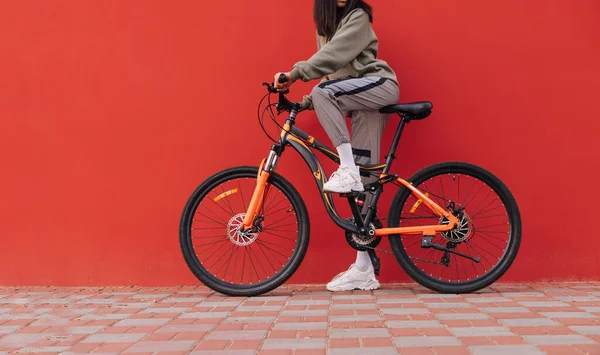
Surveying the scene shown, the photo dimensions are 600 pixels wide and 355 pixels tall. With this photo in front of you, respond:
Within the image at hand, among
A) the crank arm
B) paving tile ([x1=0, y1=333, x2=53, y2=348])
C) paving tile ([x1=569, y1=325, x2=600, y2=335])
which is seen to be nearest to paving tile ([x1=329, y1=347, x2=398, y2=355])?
paving tile ([x1=569, y1=325, x2=600, y2=335])

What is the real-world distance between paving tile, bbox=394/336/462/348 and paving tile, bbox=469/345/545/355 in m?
0.11

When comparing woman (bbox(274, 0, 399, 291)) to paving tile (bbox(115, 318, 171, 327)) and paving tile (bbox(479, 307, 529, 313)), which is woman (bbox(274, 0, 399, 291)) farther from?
paving tile (bbox(115, 318, 171, 327))

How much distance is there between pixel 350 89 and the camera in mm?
3746

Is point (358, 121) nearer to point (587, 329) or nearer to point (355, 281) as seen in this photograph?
point (355, 281)

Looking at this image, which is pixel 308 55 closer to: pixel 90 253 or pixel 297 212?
pixel 297 212

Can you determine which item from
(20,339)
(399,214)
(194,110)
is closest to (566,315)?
(399,214)

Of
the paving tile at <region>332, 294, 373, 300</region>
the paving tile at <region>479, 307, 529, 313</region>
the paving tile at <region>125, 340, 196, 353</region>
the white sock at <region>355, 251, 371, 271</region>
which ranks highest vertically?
the white sock at <region>355, 251, 371, 271</region>

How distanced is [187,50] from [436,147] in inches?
70.6

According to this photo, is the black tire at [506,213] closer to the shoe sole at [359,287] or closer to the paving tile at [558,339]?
the shoe sole at [359,287]

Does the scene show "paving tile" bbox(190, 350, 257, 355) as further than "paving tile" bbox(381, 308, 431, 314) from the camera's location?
No

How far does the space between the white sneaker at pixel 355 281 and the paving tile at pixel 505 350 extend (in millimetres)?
1547

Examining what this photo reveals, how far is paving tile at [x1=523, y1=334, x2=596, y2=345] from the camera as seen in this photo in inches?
95.8

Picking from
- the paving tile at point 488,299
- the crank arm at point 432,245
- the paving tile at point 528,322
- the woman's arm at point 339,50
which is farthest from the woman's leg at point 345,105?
the paving tile at point 528,322

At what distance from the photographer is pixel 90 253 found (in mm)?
4297
